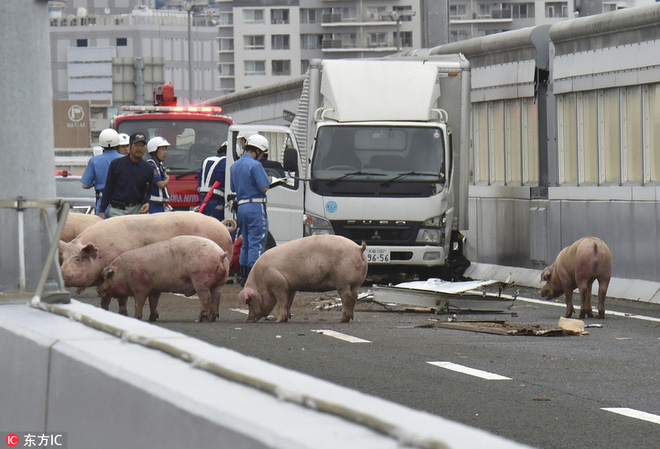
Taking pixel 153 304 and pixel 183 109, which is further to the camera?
pixel 183 109

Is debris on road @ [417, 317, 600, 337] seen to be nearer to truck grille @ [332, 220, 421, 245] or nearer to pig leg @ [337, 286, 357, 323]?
pig leg @ [337, 286, 357, 323]

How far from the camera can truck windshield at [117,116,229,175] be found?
93.9ft

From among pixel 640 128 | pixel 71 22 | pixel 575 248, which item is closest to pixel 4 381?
pixel 575 248

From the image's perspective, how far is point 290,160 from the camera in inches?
794

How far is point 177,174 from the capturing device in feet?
90.5

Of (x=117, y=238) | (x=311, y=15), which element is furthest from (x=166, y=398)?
(x=311, y=15)

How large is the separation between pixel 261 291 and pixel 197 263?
785 millimetres

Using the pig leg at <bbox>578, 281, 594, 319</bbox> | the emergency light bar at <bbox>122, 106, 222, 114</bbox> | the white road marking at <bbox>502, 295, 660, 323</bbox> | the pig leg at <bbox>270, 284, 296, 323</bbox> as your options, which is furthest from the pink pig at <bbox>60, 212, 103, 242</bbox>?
the emergency light bar at <bbox>122, 106, 222, 114</bbox>

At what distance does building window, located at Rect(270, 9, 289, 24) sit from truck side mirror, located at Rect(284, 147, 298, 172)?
418 ft

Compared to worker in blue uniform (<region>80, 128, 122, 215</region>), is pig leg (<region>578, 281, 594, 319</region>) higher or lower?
lower

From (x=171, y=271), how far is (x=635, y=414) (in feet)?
20.3

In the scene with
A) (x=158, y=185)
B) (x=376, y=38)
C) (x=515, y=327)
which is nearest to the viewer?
(x=515, y=327)

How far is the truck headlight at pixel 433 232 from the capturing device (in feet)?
67.9

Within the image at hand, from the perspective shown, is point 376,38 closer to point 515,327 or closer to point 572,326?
point 515,327
